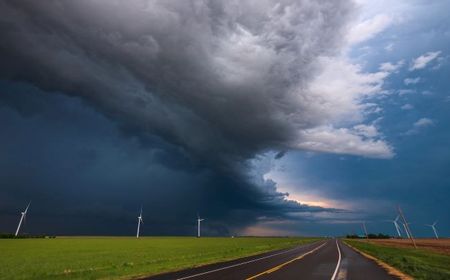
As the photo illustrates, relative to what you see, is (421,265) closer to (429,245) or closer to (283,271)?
(283,271)

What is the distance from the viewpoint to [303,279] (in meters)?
20.3

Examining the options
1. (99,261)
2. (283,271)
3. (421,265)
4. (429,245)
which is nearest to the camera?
(283,271)

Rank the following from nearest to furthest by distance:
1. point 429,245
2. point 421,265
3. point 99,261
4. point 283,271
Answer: point 283,271
point 421,265
point 99,261
point 429,245

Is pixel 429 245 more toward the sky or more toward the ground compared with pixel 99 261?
more toward the sky

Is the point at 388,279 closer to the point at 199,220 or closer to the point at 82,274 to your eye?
the point at 82,274

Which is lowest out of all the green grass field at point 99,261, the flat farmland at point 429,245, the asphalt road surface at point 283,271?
the asphalt road surface at point 283,271

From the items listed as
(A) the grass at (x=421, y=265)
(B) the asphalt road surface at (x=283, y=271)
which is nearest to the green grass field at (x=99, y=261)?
(B) the asphalt road surface at (x=283, y=271)

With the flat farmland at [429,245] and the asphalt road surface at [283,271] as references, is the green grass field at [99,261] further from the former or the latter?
the flat farmland at [429,245]

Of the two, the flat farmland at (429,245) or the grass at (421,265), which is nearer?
the grass at (421,265)

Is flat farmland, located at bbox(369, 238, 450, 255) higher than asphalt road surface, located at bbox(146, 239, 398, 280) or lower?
higher

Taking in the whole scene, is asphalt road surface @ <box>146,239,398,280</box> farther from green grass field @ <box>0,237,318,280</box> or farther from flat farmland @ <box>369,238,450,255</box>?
flat farmland @ <box>369,238,450,255</box>

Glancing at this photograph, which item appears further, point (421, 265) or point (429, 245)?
point (429, 245)

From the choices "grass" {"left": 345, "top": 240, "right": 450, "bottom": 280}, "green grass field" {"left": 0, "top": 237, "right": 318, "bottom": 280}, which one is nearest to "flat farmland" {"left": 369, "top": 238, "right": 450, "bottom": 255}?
"grass" {"left": 345, "top": 240, "right": 450, "bottom": 280}

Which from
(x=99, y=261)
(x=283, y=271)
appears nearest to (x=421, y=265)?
(x=283, y=271)
